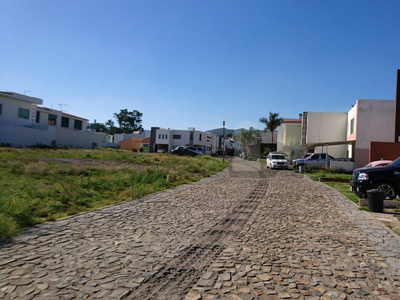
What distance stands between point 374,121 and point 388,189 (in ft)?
58.1

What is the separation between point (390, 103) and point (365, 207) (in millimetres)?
19494

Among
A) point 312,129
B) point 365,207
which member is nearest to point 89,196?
point 365,207

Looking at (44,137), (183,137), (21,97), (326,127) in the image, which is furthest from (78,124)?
(326,127)

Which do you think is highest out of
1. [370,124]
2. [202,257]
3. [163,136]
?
[163,136]

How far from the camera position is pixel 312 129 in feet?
114

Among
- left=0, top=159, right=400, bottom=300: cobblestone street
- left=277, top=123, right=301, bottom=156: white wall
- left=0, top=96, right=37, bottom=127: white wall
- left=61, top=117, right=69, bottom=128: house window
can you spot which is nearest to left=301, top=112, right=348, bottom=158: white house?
left=277, top=123, right=301, bottom=156: white wall

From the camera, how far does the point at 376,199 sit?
9422mm

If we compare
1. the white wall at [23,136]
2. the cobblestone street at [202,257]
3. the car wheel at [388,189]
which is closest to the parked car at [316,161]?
the car wheel at [388,189]

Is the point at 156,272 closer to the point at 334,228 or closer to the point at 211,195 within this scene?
the point at 334,228

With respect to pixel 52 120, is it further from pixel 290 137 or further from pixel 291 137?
pixel 291 137

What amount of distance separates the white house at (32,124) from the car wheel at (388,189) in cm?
4228

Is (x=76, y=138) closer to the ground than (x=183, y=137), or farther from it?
closer to the ground

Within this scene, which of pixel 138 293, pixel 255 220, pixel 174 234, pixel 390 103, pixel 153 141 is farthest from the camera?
pixel 153 141

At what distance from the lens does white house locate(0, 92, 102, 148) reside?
40312 mm
